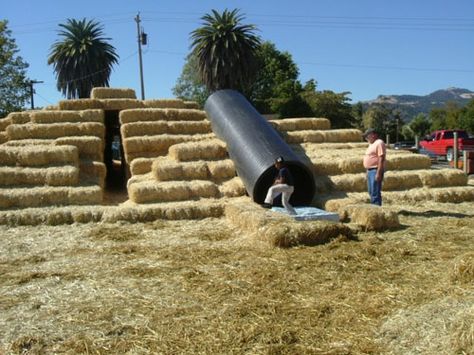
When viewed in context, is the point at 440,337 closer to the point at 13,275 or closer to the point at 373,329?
the point at 373,329

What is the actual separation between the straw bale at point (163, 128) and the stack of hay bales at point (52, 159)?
1.02 m

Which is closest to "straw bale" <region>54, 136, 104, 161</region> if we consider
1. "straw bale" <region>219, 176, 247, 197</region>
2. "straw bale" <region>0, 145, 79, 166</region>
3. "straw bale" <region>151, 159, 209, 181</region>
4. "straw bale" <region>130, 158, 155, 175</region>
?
"straw bale" <region>0, 145, 79, 166</region>

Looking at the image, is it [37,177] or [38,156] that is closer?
[37,177]

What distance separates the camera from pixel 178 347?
14.8 feet

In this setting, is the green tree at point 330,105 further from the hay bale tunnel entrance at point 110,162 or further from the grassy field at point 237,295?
the grassy field at point 237,295

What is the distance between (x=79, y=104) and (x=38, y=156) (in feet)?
14.6

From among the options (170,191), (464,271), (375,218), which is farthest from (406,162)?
(464,271)

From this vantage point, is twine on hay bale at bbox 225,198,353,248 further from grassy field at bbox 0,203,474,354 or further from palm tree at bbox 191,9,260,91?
palm tree at bbox 191,9,260,91

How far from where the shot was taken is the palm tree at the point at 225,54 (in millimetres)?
47344

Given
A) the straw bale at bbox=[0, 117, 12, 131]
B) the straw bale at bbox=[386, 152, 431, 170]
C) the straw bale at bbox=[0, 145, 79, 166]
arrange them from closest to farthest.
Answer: the straw bale at bbox=[0, 145, 79, 166]
the straw bale at bbox=[386, 152, 431, 170]
the straw bale at bbox=[0, 117, 12, 131]

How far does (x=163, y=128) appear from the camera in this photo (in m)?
16.4

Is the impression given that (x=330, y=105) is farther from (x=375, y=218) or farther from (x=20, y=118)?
(x=375, y=218)

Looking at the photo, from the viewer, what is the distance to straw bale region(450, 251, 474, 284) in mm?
5613

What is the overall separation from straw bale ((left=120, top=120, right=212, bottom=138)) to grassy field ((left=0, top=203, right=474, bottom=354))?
277 inches
